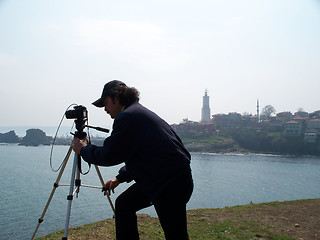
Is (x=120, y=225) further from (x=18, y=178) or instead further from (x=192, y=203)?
(x=18, y=178)

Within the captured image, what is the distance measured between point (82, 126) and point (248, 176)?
4427 cm

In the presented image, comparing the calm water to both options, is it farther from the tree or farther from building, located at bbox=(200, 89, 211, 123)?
building, located at bbox=(200, 89, 211, 123)

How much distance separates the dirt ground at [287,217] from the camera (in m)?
4.88

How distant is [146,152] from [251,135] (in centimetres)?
9864

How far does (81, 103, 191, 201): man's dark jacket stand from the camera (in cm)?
206

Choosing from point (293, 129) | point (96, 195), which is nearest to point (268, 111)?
point (293, 129)

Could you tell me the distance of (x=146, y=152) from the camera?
2086mm

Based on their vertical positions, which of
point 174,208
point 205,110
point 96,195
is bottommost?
point 96,195

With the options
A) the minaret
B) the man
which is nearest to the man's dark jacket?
the man

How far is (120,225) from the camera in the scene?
7.55ft

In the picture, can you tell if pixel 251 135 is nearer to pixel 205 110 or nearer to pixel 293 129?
pixel 293 129

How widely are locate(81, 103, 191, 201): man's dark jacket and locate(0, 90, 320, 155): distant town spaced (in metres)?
86.9

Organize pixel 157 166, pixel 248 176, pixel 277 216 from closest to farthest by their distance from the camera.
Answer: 1. pixel 157 166
2. pixel 277 216
3. pixel 248 176

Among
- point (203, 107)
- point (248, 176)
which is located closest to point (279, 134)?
point (248, 176)
